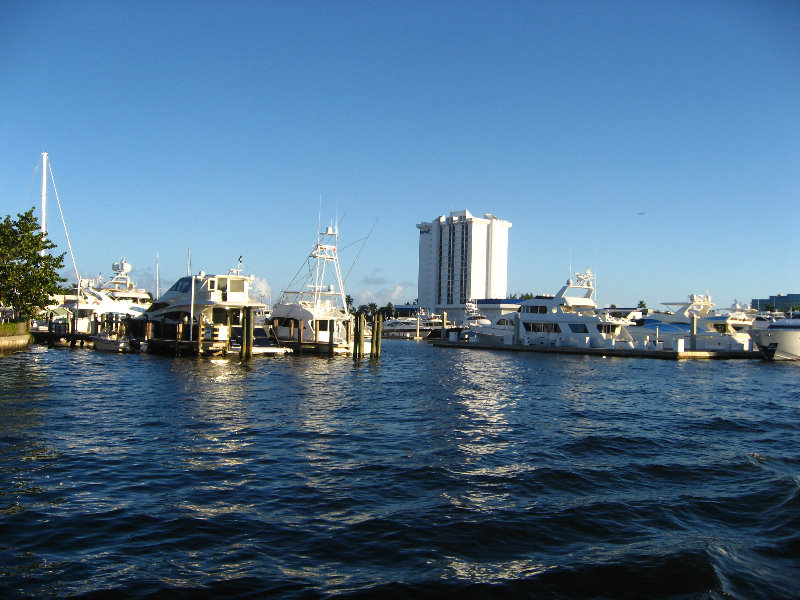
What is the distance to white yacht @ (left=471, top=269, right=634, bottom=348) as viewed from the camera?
6519 centimetres

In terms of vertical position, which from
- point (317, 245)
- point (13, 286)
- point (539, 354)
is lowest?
point (539, 354)

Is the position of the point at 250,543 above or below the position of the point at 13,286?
below

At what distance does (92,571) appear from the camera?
8.38 meters

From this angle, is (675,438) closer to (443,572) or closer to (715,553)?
(715,553)

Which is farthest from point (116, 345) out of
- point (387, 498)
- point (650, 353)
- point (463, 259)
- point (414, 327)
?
point (463, 259)

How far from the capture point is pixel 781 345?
59031 millimetres

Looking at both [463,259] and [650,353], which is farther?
[463,259]

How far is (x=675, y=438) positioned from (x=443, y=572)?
1277 centimetres

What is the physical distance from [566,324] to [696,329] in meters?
14.2

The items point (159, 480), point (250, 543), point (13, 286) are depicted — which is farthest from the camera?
point (13, 286)

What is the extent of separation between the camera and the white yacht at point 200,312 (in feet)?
146

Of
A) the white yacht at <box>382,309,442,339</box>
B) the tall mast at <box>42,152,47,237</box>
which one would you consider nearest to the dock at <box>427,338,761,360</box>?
the tall mast at <box>42,152,47,237</box>

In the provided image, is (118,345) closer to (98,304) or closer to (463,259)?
(98,304)

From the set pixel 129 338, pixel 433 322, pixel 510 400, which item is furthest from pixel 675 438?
pixel 433 322
